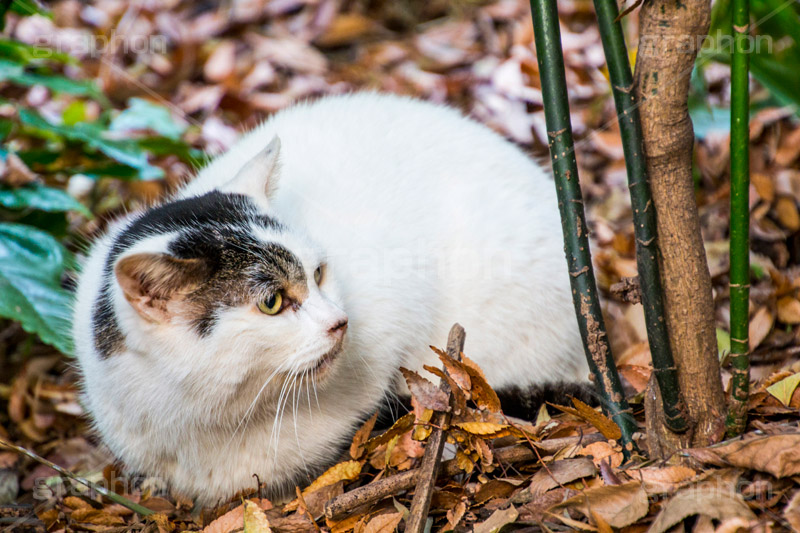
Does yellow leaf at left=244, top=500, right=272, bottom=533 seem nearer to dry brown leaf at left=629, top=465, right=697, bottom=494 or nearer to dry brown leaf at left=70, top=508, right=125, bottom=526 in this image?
dry brown leaf at left=70, top=508, right=125, bottom=526

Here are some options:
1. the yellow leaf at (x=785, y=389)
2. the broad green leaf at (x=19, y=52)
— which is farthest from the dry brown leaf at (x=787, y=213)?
the broad green leaf at (x=19, y=52)

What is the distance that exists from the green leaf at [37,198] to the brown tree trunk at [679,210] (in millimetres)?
2076

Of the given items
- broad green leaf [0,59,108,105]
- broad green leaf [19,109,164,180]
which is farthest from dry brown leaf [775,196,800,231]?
broad green leaf [0,59,108,105]

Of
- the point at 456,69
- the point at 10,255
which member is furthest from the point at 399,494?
the point at 456,69

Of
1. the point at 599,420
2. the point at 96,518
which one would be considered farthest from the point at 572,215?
the point at 96,518

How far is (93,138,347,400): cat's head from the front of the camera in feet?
5.38

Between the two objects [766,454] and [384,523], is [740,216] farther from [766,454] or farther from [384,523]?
[384,523]

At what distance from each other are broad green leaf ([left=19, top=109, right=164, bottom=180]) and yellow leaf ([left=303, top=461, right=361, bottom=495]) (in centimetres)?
154

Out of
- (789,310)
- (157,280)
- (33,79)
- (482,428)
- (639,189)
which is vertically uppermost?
(639,189)

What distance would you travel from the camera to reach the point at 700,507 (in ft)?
4.37

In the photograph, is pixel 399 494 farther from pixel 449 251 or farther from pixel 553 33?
pixel 553 33

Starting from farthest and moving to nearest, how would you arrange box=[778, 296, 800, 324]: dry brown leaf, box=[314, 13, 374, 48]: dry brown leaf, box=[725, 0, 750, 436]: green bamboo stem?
box=[314, 13, 374, 48]: dry brown leaf
box=[778, 296, 800, 324]: dry brown leaf
box=[725, 0, 750, 436]: green bamboo stem

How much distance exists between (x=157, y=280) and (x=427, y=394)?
0.71 metres

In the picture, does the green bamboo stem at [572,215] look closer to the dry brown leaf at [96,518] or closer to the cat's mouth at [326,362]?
the cat's mouth at [326,362]
